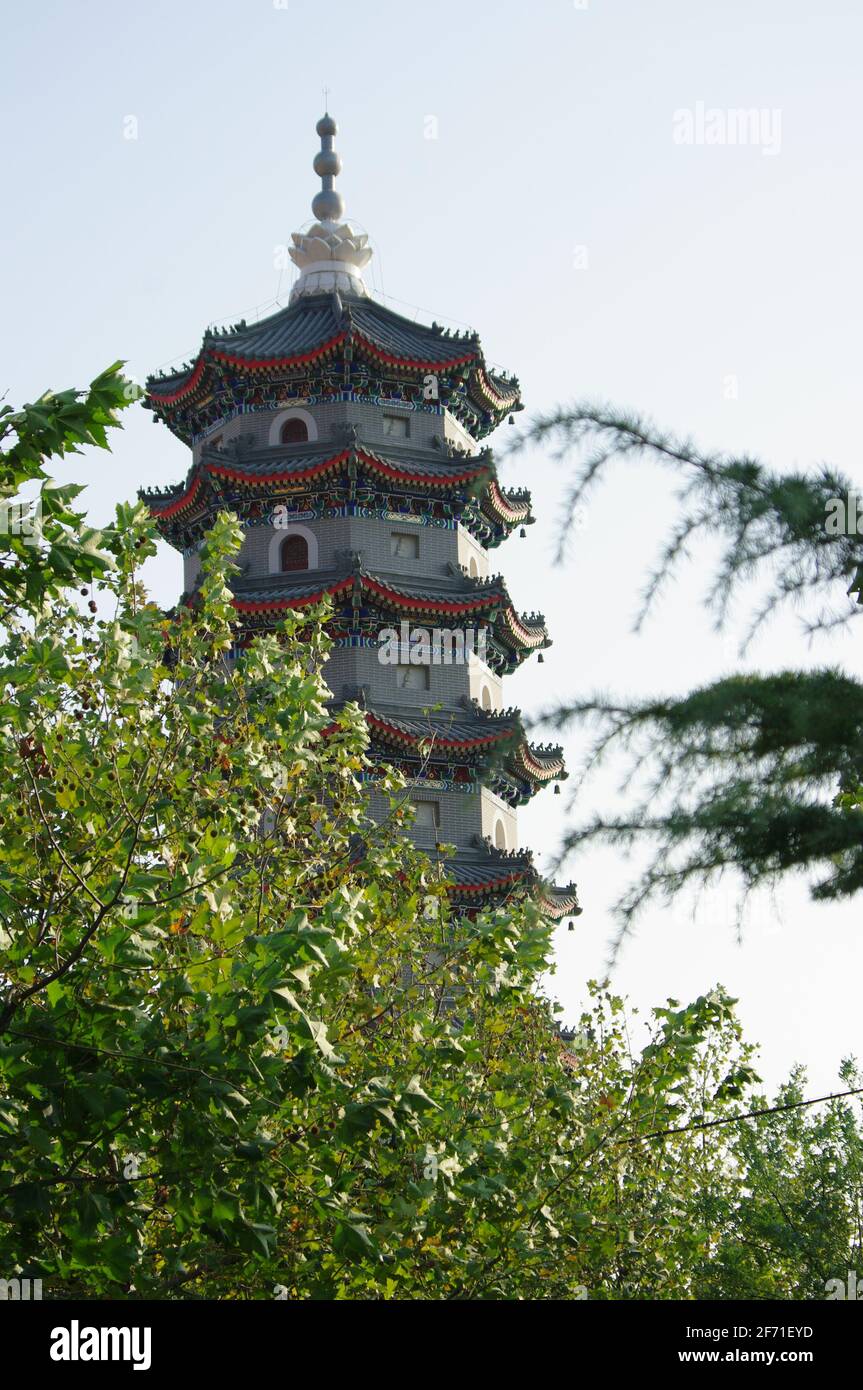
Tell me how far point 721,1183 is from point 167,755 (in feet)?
51.5

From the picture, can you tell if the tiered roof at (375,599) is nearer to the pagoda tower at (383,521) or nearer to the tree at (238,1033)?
the pagoda tower at (383,521)

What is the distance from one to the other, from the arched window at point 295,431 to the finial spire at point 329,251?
406cm

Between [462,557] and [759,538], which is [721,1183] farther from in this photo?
[759,538]

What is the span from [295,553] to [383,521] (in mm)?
1918

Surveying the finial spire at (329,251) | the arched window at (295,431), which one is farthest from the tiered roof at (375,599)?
the finial spire at (329,251)

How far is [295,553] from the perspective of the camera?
3406 cm

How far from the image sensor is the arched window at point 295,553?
33.9 metres

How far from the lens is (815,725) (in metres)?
4.15

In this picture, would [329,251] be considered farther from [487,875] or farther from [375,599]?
[487,875]

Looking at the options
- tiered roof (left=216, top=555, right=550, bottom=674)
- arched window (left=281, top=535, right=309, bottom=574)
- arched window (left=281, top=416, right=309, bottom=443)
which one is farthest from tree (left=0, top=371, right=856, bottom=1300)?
arched window (left=281, top=416, right=309, bottom=443)

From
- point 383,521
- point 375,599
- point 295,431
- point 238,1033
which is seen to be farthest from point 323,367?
point 238,1033

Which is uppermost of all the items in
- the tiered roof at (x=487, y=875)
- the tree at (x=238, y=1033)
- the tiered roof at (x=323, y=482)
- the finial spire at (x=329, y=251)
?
the finial spire at (x=329, y=251)

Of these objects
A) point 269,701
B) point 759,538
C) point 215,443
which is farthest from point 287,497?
point 759,538
